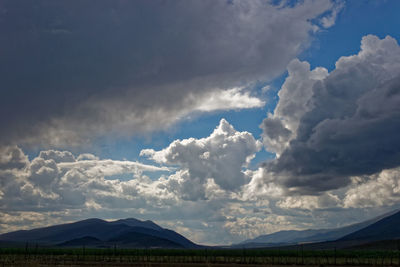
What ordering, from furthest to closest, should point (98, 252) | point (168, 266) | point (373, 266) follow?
point (98, 252), point (373, 266), point (168, 266)

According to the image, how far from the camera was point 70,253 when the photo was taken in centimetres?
12850

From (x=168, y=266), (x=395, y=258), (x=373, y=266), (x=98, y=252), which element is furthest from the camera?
(x=98, y=252)

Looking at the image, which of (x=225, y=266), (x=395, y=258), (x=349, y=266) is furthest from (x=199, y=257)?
(x=395, y=258)

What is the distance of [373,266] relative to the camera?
316 ft

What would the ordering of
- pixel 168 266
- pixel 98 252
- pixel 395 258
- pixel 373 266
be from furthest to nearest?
pixel 98 252
pixel 395 258
pixel 373 266
pixel 168 266

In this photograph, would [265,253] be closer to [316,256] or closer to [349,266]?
[316,256]

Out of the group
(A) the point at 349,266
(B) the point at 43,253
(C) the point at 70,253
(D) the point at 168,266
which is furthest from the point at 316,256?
(B) the point at 43,253

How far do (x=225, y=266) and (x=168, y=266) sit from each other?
12.9m

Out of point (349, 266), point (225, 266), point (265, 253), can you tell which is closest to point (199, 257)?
point (265, 253)

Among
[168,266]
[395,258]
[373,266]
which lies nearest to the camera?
[168,266]

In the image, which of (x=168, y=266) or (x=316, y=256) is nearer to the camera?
(x=168, y=266)

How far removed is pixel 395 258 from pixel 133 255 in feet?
258

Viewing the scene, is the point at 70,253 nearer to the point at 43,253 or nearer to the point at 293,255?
the point at 43,253

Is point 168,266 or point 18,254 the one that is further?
point 18,254
